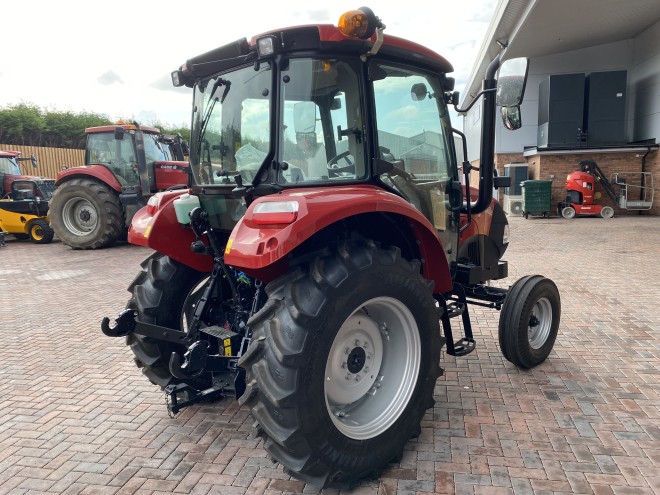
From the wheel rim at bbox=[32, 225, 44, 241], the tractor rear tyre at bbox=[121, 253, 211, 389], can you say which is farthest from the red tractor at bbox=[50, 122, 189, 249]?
the tractor rear tyre at bbox=[121, 253, 211, 389]

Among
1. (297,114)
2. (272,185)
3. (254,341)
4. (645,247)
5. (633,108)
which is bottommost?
(645,247)

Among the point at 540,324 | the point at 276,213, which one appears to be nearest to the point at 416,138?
the point at 276,213

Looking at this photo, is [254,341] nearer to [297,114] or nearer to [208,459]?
[208,459]

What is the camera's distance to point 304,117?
8.91 feet

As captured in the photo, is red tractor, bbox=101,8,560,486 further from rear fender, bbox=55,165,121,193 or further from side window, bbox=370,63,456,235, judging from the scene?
rear fender, bbox=55,165,121,193

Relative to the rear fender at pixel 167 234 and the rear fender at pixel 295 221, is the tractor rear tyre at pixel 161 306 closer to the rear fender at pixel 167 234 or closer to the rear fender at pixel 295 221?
the rear fender at pixel 167 234

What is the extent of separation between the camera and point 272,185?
266 cm

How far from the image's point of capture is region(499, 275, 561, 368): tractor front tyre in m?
3.80

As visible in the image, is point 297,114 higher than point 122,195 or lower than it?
higher

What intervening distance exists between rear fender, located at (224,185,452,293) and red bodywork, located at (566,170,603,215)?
1556 centimetres

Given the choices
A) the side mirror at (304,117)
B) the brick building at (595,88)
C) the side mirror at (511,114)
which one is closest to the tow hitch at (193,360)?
the side mirror at (304,117)

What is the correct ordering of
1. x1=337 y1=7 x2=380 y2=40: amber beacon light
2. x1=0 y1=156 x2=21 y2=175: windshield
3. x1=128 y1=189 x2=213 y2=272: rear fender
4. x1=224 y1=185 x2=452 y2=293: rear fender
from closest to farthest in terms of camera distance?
x1=224 y1=185 x2=452 y2=293: rear fender, x1=337 y1=7 x2=380 y2=40: amber beacon light, x1=128 y1=189 x2=213 y2=272: rear fender, x1=0 y1=156 x2=21 y2=175: windshield

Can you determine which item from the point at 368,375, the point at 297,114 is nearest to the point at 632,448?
the point at 368,375

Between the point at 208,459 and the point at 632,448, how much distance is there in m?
2.42
